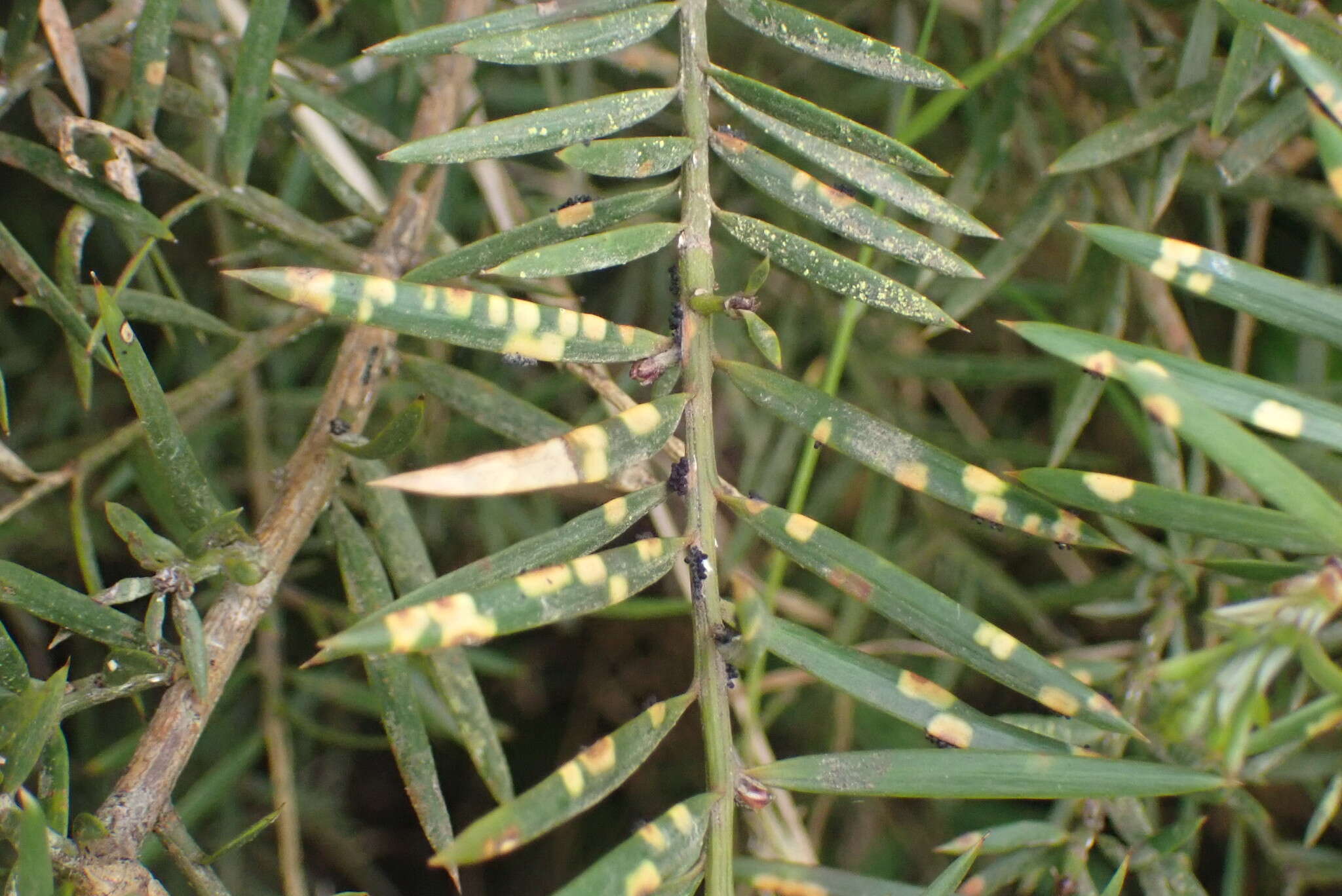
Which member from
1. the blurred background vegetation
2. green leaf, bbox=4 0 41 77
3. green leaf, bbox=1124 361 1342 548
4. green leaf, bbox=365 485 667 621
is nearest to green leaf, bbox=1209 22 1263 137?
the blurred background vegetation

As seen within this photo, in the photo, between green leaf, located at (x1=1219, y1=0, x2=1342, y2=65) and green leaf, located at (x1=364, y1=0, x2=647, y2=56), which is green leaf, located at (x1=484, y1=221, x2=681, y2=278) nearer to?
green leaf, located at (x1=364, y1=0, x2=647, y2=56)

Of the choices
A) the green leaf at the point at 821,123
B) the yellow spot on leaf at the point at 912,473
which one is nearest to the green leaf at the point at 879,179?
the green leaf at the point at 821,123

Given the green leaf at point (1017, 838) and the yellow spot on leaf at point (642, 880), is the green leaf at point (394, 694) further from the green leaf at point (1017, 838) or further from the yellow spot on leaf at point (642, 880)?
the green leaf at point (1017, 838)

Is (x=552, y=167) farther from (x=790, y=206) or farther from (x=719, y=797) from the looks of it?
(x=719, y=797)

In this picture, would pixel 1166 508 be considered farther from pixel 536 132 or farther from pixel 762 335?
pixel 536 132

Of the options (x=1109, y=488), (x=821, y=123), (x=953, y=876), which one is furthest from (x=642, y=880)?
(x=821, y=123)

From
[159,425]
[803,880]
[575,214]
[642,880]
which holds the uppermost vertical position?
[575,214]

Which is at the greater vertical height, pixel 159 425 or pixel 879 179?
pixel 879 179
